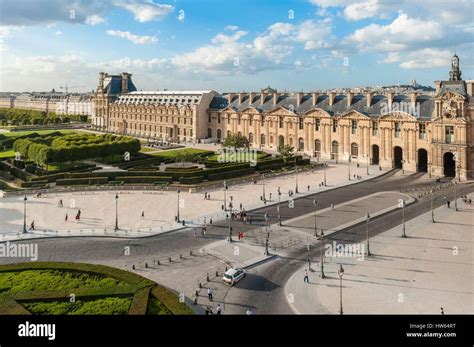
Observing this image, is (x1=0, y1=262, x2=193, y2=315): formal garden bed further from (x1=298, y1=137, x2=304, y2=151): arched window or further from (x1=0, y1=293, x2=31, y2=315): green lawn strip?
(x1=298, y1=137, x2=304, y2=151): arched window

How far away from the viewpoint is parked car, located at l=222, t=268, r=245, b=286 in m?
31.1

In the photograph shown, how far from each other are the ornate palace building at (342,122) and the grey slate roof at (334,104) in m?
0.17

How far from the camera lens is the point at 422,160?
76438 mm

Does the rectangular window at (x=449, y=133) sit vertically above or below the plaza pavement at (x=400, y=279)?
above

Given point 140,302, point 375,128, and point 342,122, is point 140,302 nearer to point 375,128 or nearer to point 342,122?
point 375,128

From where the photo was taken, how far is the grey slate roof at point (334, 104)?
7559 cm

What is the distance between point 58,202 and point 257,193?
82.9 ft

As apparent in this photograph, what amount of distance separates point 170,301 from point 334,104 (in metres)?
70.3

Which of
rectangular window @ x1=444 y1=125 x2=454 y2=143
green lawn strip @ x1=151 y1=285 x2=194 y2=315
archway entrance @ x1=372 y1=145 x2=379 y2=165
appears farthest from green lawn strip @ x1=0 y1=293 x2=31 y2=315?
archway entrance @ x1=372 y1=145 x2=379 y2=165

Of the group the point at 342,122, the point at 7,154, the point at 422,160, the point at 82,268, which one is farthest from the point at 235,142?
the point at 82,268

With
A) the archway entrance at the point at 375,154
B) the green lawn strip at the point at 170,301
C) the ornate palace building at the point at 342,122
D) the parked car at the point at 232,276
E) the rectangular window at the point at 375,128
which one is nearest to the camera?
the green lawn strip at the point at 170,301

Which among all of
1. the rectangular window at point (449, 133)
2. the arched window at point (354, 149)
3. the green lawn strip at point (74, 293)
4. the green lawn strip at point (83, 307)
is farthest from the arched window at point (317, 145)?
the green lawn strip at point (83, 307)

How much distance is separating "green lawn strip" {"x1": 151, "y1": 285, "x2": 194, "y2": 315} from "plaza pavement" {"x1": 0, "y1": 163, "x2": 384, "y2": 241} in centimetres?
1499

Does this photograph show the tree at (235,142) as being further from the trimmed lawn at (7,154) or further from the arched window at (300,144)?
the trimmed lawn at (7,154)
